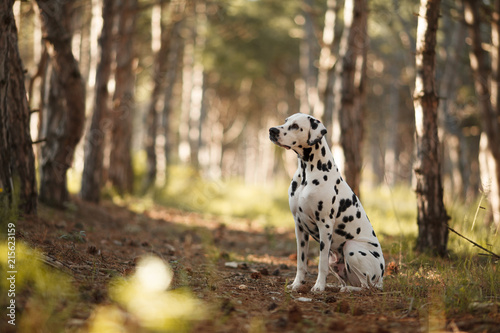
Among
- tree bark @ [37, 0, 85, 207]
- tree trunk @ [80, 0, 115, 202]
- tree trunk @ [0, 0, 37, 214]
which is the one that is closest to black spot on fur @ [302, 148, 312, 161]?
tree trunk @ [0, 0, 37, 214]

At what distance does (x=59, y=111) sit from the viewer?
9141 mm

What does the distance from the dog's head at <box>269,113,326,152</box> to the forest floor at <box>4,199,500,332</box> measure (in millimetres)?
1492

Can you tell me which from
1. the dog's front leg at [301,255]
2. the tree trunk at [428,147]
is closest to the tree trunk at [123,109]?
the tree trunk at [428,147]

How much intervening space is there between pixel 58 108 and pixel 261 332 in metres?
7.57

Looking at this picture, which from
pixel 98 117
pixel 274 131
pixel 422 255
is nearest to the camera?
pixel 274 131

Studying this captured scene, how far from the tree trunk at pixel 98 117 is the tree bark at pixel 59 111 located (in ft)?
6.55

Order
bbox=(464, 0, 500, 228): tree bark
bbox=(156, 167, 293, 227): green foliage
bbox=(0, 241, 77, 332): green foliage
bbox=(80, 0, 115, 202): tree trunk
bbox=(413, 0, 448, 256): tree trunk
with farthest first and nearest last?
bbox=(156, 167, 293, 227): green foliage, bbox=(80, 0, 115, 202): tree trunk, bbox=(464, 0, 500, 228): tree bark, bbox=(413, 0, 448, 256): tree trunk, bbox=(0, 241, 77, 332): green foliage

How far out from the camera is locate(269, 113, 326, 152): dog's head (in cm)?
484

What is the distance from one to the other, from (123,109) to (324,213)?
10885 mm

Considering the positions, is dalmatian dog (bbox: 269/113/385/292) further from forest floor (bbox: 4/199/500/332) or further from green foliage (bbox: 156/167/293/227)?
green foliage (bbox: 156/167/293/227)

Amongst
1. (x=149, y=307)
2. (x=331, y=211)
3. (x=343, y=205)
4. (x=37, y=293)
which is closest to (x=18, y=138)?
(x=37, y=293)

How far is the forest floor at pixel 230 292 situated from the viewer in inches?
132

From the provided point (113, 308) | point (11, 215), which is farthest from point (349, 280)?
point (11, 215)

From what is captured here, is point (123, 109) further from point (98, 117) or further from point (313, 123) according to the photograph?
point (313, 123)
